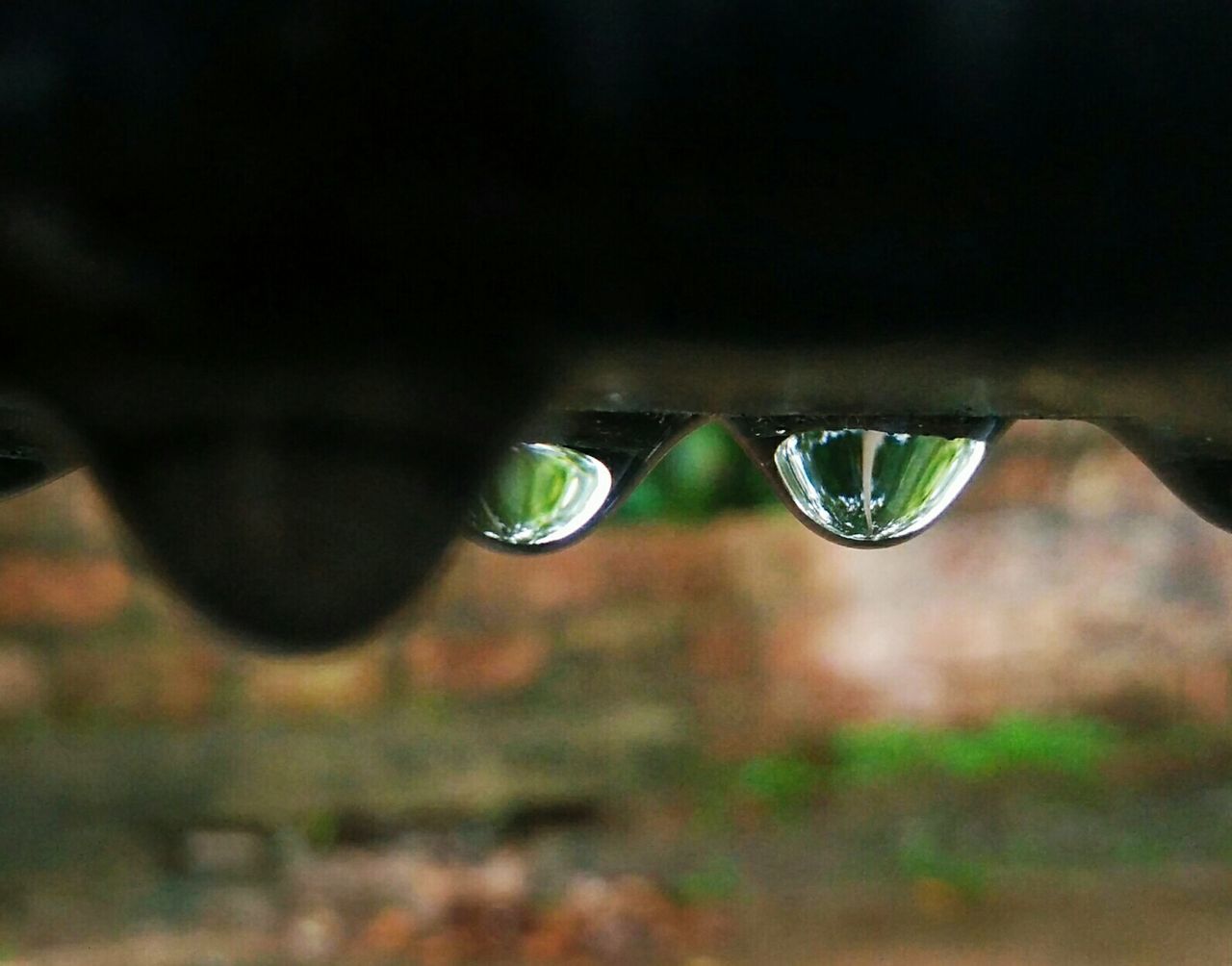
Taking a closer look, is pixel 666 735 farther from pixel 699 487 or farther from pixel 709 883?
pixel 699 487

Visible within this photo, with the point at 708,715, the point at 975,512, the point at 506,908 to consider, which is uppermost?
the point at 975,512

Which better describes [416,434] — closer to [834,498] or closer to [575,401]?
[575,401]

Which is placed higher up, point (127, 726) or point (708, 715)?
point (708, 715)

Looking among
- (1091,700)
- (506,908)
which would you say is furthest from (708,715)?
(1091,700)

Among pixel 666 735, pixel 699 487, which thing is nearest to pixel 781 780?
pixel 666 735

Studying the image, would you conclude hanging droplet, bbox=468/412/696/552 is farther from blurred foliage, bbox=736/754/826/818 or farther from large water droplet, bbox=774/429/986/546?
blurred foliage, bbox=736/754/826/818

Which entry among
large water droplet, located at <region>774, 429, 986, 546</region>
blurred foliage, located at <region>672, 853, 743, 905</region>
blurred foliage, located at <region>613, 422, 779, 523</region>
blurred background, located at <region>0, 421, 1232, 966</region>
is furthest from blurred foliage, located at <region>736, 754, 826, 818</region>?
large water droplet, located at <region>774, 429, 986, 546</region>

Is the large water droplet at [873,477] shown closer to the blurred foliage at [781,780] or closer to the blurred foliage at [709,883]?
the blurred foliage at [709,883]

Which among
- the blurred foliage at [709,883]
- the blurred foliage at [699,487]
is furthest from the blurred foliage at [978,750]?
the blurred foliage at [699,487]
